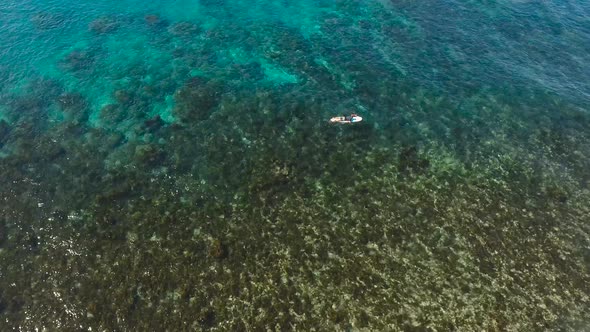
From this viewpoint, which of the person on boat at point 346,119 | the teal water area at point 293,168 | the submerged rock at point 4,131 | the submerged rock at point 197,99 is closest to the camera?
the teal water area at point 293,168

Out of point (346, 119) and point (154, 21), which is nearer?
point (346, 119)

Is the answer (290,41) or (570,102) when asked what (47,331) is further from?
(570,102)

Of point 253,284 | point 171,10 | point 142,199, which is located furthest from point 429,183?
point 171,10

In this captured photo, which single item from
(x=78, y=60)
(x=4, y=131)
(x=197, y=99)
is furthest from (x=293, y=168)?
(x=78, y=60)

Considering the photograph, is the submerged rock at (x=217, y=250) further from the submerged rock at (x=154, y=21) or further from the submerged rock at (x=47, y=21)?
the submerged rock at (x=47, y=21)

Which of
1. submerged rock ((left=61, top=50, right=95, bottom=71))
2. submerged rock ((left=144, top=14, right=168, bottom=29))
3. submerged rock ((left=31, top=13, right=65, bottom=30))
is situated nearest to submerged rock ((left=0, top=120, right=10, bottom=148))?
submerged rock ((left=61, top=50, right=95, bottom=71))

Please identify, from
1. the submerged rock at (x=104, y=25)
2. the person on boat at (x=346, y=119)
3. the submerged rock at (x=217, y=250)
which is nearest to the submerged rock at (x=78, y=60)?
the submerged rock at (x=104, y=25)

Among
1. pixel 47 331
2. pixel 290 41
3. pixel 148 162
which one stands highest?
pixel 290 41

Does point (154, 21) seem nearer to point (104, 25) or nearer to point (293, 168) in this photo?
point (104, 25)
